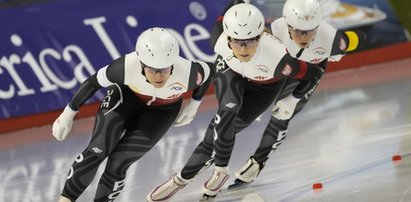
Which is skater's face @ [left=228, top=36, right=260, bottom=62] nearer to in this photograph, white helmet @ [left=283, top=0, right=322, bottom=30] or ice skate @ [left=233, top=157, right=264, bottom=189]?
white helmet @ [left=283, top=0, right=322, bottom=30]

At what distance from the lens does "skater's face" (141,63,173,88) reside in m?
5.81

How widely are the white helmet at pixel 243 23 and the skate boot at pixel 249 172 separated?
1.19 metres

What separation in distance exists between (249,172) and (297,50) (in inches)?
39.1

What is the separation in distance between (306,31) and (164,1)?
424 cm

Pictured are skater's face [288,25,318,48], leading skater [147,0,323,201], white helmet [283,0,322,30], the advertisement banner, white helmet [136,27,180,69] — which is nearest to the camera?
white helmet [136,27,180,69]

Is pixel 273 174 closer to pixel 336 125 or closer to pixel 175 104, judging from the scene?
pixel 175 104

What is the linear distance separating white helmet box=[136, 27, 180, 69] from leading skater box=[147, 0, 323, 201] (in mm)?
625

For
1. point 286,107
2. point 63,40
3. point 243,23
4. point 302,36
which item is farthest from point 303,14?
point 63,40

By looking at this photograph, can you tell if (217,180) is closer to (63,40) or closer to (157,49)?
(157,49)

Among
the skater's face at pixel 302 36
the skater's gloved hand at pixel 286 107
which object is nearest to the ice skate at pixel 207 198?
the skater's gloved hand at pixel 286 107

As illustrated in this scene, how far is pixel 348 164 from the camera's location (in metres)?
7.17

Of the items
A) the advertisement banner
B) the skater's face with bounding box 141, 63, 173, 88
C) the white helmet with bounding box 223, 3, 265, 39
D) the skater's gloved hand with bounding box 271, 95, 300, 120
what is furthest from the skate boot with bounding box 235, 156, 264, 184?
the advertisement banner

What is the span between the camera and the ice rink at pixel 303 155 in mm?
6531

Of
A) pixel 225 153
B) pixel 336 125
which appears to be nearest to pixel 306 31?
pixel 225 153
